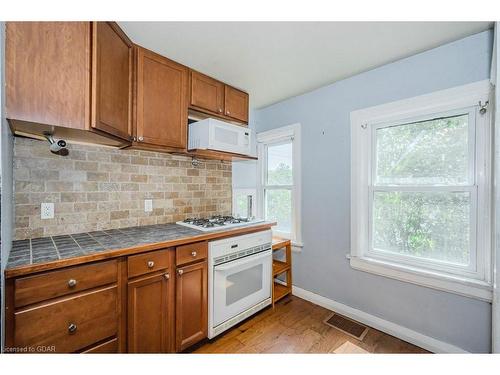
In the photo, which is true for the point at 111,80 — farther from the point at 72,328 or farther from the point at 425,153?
the point at 425,153

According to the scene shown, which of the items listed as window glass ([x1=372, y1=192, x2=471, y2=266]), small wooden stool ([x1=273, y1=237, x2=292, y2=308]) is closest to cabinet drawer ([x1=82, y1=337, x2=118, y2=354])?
small wooden stool ([x1=273, y1=237, x2=292, y2=308])

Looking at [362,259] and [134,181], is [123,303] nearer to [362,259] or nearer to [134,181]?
[134,181]

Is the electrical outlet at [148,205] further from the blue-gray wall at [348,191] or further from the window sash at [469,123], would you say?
the window sash at [469,123]

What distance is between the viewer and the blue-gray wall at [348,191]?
152cm

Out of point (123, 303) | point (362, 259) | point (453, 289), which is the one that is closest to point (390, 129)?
point (362, 259)

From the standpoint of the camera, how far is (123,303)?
1.25 meters

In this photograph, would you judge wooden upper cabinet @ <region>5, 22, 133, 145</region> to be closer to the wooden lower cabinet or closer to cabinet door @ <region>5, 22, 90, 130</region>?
cabinet door @ <region>5, 22, 90, 130</region>

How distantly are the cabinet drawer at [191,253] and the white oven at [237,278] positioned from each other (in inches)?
→ 2.3

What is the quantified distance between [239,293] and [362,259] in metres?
1.14

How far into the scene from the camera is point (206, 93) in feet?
6.63

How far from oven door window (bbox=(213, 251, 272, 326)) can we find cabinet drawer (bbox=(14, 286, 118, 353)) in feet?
2.32

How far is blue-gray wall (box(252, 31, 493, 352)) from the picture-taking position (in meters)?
1.52

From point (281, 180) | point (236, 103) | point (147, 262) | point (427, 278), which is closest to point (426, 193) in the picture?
point (427, 278)

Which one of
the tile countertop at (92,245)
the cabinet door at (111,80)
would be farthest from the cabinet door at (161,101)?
the tile countertop at (92,245)
